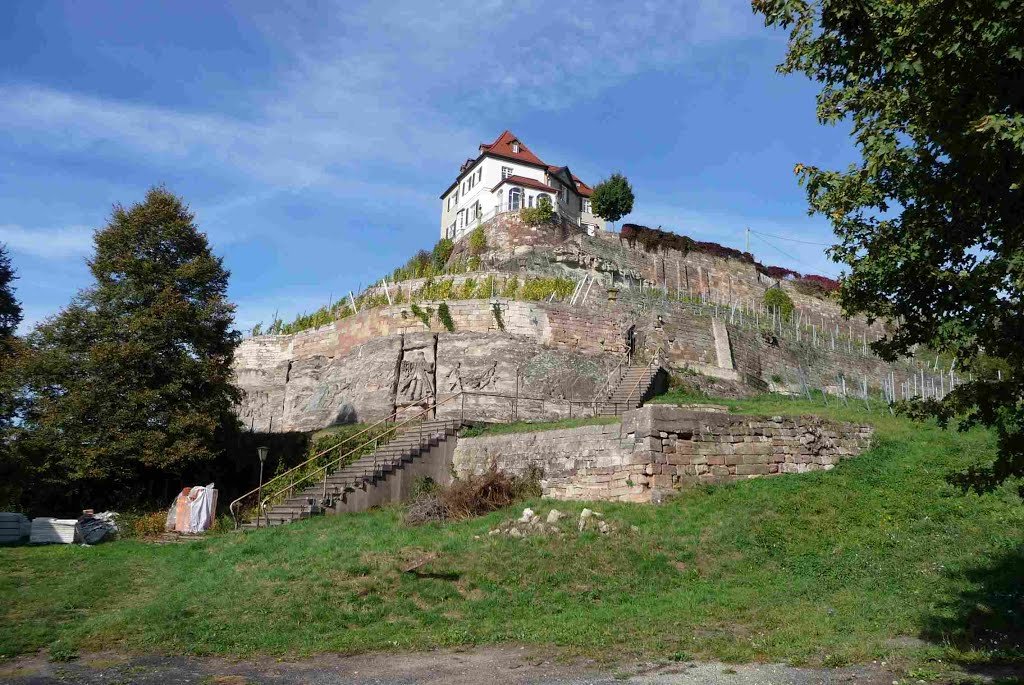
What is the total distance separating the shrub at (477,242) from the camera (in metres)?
39.5

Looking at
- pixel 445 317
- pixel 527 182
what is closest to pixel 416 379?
pixel 445 317

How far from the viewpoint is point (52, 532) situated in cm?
1603

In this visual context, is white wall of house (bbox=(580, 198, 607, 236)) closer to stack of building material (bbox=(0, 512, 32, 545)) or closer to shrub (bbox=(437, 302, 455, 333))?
shrub (bbox=(437, 302, 455, 333))

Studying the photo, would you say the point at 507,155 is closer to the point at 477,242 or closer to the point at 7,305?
the point at 477,242

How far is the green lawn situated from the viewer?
27.4 feet

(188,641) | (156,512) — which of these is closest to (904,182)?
(188,641)

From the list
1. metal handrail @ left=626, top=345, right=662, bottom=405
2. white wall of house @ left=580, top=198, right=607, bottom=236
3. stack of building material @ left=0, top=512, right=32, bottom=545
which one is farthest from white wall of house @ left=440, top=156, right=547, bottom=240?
stack of building material @ left=0, top=512, right=32, bottom=545

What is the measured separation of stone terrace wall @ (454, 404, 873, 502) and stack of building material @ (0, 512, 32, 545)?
1084cm

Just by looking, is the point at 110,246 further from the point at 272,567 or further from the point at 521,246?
the point at 521,246

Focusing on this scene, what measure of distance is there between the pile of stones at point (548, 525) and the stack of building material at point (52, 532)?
8.90 meters

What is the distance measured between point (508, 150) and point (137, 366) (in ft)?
115

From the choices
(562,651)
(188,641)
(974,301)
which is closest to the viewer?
(974,301)

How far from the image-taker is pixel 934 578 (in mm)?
9211

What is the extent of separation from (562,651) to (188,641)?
420 centimetres
